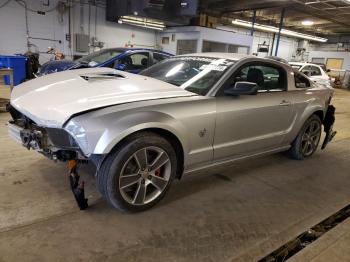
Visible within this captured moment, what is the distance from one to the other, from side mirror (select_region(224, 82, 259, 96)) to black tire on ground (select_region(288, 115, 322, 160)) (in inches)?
62.2

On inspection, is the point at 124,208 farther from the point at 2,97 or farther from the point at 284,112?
the point at 2,97

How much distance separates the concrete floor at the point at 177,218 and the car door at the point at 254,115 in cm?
45

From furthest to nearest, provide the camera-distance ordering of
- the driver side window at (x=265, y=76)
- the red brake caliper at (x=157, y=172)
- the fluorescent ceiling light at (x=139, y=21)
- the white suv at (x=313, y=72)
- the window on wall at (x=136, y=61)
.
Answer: the fluorescent ceiling light at (x=139, y=21) < the white suv at (x=313, y=72) < the window on wall at (x=136, y=61) < the driver side window at (x=265, y=76) < the red brake caliper at (x=157, y=172)

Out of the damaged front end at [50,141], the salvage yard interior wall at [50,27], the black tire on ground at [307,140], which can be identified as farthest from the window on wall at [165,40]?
the damaged front end at [50,141]

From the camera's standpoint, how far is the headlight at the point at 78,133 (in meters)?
2.23

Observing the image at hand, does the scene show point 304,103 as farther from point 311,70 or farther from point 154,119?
point 311,70

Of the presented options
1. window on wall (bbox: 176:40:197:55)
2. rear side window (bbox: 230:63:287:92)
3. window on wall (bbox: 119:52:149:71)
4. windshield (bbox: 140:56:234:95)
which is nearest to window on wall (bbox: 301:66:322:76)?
window on wall (bbox: 176:40:197:55)

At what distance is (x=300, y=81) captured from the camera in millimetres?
4082

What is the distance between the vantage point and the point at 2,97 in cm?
653

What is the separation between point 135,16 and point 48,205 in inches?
413

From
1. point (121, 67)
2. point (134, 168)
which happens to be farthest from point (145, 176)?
point (121, 67)

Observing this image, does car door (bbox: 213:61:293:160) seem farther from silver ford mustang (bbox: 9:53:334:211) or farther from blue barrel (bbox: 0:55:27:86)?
blue barrel (bbox: 0:55:27:86)

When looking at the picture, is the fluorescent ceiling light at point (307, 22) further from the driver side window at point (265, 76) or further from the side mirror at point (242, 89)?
the side mirror at point (242, 89)

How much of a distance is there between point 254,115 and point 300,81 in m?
1.27
